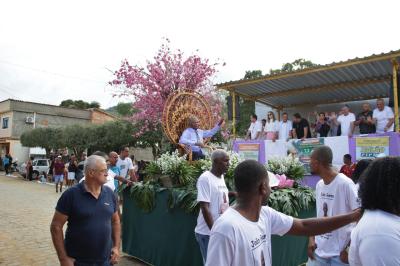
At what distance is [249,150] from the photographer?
12.4 m

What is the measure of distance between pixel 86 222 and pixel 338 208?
2.61m

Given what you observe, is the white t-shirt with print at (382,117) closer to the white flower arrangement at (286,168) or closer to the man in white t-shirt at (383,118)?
the man in white t-shirt at (383,118)

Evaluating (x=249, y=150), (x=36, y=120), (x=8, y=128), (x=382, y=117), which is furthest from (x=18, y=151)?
(x=382, y=117)

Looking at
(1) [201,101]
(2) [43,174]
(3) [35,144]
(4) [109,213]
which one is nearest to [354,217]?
(4) [109,213]

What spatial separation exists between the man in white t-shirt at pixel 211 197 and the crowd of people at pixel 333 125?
662 cm

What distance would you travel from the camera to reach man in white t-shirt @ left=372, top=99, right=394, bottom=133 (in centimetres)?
980

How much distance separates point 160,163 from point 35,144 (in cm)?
3321

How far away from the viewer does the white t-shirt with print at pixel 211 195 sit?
14.8 feet

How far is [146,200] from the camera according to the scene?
634cm

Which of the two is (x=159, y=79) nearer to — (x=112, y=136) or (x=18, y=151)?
(x=112, y=136)

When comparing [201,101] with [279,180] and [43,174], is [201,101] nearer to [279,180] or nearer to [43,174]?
[279,180]

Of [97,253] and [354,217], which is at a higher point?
[354,217]

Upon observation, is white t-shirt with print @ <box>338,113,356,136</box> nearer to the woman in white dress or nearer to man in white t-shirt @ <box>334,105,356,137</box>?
man in white t-shirt @ <box>334,105,356,137</box>


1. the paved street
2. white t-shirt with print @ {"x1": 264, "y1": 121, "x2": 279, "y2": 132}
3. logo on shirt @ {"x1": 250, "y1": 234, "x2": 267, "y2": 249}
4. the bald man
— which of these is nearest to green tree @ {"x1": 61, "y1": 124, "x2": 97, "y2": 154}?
the paved street
